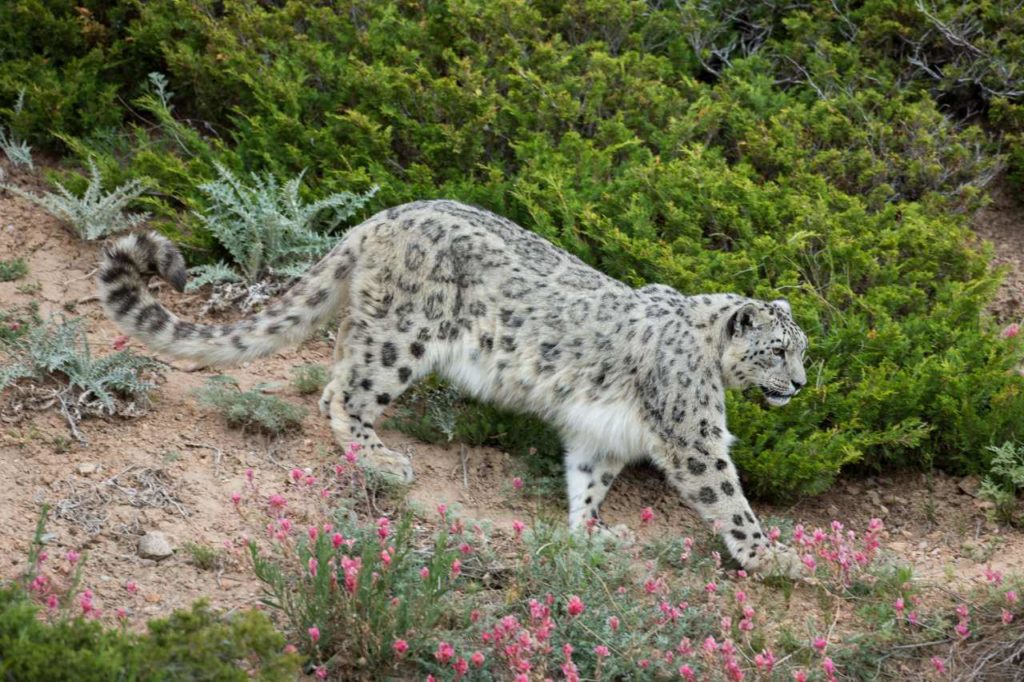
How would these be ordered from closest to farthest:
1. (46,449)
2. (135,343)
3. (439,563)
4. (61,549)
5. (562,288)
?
(439,563) → (61,549) → (46,449) → (562,288) → (135,343)

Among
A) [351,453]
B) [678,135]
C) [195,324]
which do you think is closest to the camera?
[351,453]

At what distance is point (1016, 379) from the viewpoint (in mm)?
7836

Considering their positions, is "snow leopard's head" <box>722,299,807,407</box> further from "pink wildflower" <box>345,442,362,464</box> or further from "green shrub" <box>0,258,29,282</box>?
"green shrub" <box>0,258,29,282</box>

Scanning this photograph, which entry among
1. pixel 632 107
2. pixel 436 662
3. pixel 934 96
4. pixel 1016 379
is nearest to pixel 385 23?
pixel 632 107

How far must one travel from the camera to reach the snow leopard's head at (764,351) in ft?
23.9

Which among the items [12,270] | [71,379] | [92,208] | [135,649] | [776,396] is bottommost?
[12,270]

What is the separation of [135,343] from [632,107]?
4.07m

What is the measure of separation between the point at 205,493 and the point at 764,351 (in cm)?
305

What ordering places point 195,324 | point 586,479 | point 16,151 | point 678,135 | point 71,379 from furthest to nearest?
point 16,151 → point 678,135 → point 586,479 → point 195,324 → point 71,379

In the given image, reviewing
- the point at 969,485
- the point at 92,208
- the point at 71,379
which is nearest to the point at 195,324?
the point at 71,379

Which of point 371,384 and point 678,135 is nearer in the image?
point 371,384

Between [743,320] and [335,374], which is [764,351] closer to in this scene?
[743,320]

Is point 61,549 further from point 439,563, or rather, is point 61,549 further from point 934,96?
point 934,96

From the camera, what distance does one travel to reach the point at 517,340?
748 cm
